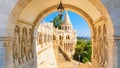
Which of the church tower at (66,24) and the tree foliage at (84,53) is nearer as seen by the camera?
the tree foliage at (84,53)

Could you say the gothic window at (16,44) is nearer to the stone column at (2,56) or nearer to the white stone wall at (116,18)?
the stone column at (2,56)

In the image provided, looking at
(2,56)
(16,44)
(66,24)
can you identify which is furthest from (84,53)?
(2,56)

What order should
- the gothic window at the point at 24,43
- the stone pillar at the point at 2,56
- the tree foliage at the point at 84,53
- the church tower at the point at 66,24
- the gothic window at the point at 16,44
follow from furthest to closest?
the church tower at the point at 66,24, the tree foliage at the point at 84,53, the gothic window at the point at 24,43, the gothic window at the point at 16,44, the stone pillar at the point at 2,56

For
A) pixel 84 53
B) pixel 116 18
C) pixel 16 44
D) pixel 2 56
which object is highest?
pixel 116 18

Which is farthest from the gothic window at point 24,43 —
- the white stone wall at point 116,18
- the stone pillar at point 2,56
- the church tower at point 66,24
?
the church tower at point 66,24

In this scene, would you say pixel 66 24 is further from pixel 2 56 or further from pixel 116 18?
pixel 116 18

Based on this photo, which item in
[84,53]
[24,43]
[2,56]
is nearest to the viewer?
[2,56]

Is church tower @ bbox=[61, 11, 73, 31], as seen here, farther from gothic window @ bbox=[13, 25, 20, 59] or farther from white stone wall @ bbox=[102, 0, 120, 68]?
white stone wall @ bbox=[102, 0, 120, 68]

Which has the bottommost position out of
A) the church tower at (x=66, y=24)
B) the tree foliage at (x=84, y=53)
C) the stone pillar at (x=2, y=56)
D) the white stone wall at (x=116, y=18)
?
the tree foliage at (x=84, y=53)

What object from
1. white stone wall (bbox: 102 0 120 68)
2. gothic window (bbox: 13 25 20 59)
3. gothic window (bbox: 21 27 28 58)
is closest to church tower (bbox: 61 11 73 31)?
gothic window (bbox: 21 27 28 58)

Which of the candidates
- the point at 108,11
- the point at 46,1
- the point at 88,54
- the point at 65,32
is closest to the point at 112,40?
the point at 108,11

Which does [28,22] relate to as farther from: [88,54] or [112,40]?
[88,54]

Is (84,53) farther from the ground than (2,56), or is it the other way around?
(2,56)

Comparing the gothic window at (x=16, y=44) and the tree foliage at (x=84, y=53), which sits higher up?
the gothic window at (x=16, y=44)
